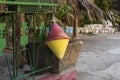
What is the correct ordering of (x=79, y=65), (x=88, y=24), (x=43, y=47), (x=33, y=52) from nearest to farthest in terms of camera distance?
1. (x=33, y=52)
2. (x=43, y=47)
3. (x=79, y=65)
4. (x=88, y=24)

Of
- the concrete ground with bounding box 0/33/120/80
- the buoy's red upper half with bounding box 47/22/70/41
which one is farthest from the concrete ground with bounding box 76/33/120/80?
the buoy's red upper half with bounding box 47/22/70/41

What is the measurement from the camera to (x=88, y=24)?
14.1 metres

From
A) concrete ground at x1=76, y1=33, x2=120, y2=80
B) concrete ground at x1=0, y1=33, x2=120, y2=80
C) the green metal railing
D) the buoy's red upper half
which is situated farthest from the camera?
concrete ground at x1=76, y1=33, x2=120, y2=80

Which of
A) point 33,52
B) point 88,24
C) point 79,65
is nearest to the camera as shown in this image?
point 33,52

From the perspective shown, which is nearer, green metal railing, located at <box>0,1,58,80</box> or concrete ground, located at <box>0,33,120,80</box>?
green metal railing, located at <box>0,1,58,80</box>

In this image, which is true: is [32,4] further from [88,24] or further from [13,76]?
[88,24]

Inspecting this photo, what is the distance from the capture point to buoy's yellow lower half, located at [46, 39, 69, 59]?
3.63 meters

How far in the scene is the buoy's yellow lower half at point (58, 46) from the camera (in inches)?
143

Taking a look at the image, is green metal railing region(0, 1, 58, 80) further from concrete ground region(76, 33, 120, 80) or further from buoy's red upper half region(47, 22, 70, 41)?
concrete ground region(76, 33, 120, 80)

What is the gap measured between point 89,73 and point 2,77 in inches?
84.3

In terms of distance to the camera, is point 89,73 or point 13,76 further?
point 89,73

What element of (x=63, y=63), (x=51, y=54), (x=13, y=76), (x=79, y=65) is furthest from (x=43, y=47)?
(x=79, y=65)

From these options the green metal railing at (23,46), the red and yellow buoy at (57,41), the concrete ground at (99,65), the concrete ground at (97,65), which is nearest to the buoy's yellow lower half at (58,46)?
the red and yellow buoy at (57,41)

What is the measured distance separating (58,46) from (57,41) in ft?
0.28
